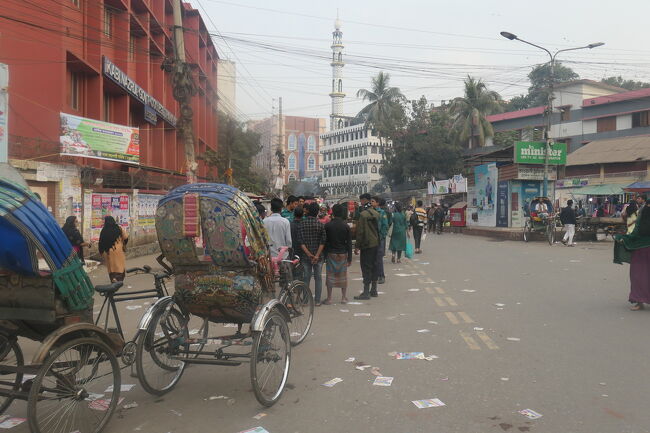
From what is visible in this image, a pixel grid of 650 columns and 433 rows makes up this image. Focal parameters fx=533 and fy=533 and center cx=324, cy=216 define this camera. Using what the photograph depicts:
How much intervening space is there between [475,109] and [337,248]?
4399 cm

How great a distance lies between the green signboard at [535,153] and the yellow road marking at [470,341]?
22.1 metres

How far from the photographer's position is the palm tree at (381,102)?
61344 mm

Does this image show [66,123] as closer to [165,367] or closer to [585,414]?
[165,367]

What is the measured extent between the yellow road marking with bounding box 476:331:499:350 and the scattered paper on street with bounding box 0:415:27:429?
4.84 m

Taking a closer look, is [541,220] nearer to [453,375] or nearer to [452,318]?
[452,318]

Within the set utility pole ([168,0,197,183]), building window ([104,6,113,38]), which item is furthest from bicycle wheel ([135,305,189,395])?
building window ([104,6,113,38])

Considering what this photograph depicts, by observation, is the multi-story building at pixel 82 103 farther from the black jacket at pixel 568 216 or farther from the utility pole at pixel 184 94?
the black jacket at pixel 568 216

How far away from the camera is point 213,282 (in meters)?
4.82

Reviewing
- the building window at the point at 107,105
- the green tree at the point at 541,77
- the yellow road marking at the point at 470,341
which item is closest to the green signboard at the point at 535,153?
the building window at the point at 107,105

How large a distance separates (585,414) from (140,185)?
1853 centimetres

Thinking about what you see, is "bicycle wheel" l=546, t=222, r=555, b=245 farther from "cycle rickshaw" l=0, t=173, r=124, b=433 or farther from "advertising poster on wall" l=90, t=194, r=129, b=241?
"cycle rickshaw" l=0, t=173, r=124, b=433

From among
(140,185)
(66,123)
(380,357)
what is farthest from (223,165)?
(380,357)

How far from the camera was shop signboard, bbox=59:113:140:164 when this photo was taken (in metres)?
16.6

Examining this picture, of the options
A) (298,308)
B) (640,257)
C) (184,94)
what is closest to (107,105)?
(184,94)
